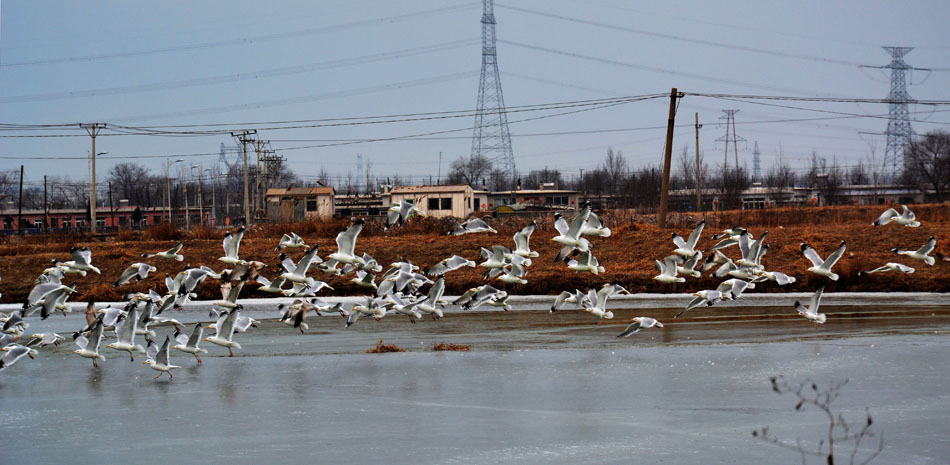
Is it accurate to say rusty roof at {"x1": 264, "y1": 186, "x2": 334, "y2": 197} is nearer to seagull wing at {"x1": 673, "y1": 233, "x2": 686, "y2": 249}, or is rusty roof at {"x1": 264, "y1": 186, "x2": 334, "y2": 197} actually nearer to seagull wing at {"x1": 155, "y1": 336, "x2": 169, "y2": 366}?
seagull wing at {"x1": 673, "y1": 233, "x2": 686, "y2": 249}

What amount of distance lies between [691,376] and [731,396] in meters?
1.37

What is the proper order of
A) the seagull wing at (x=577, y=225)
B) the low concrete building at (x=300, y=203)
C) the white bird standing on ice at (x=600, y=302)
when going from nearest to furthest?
the seagull wing at (x=577, y=225), the white bird standing on ice at (x=600, y=302), the low concrete building at (x=300, y=203)

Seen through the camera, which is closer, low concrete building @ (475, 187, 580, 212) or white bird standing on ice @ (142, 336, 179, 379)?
white bird standing on ice @ (142, 336, 179, 379)

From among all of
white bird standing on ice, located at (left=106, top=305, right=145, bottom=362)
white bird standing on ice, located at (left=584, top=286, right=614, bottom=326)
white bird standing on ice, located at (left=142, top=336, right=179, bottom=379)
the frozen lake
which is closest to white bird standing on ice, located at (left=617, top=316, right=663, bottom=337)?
the frozen lake

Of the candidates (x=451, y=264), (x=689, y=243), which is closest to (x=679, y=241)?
(x=689, y=243)

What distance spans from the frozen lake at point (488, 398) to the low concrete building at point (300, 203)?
46042 millimetres

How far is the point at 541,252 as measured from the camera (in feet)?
106

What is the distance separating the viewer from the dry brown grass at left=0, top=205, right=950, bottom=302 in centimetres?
2753

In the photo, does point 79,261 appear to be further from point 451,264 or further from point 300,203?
point 300,203

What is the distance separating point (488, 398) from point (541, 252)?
2100 cm

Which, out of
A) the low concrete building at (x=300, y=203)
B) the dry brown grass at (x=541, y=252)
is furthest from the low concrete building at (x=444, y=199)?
the dry brown grass at (x=541, y=252)

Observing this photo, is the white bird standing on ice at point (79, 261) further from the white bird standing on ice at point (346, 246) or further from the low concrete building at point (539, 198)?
the low concrete building at point (539, 198)

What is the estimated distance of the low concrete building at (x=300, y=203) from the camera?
2491 inches

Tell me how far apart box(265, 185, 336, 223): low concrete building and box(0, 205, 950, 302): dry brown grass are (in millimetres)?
22439
